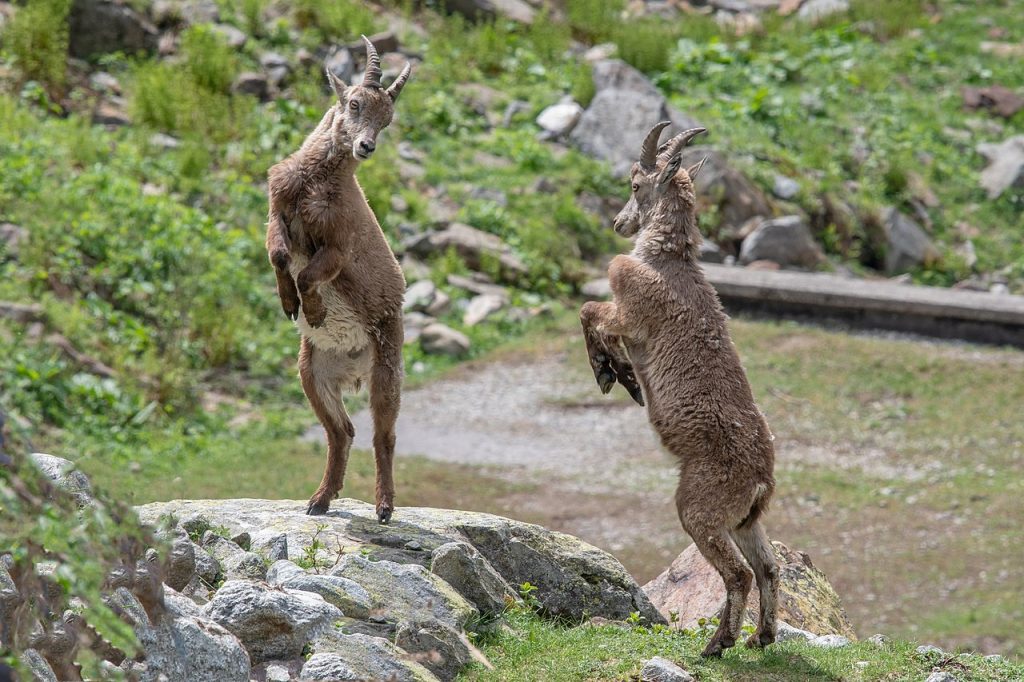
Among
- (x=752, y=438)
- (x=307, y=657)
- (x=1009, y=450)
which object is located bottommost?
(x=1009, y=450)

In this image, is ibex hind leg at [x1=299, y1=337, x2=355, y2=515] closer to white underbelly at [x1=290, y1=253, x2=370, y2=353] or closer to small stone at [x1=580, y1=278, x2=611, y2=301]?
white underbelly at [x1=290, y1=253, x2=370, y2=353]

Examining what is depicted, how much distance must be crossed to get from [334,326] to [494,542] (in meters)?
1.59

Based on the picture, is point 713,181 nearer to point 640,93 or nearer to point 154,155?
point 640,93

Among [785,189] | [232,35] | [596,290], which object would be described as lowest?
[596,290]

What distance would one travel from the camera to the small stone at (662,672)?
256 inches

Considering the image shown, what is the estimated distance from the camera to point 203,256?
16.2 metres

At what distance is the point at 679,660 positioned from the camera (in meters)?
6.91

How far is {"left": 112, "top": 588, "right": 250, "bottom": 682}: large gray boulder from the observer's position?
17.8 ft

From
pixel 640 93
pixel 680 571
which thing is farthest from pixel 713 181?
pixel 680 571

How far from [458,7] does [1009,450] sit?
14981 mm

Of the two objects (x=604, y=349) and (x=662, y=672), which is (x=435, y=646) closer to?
(x=662, y=672)

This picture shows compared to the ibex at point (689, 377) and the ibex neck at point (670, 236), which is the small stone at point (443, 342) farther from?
the ibex neck at point (670, 236)

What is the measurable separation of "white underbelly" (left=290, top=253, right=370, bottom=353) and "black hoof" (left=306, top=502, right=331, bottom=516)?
93cm

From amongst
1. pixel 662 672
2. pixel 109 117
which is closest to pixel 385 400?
pixel 662 672
